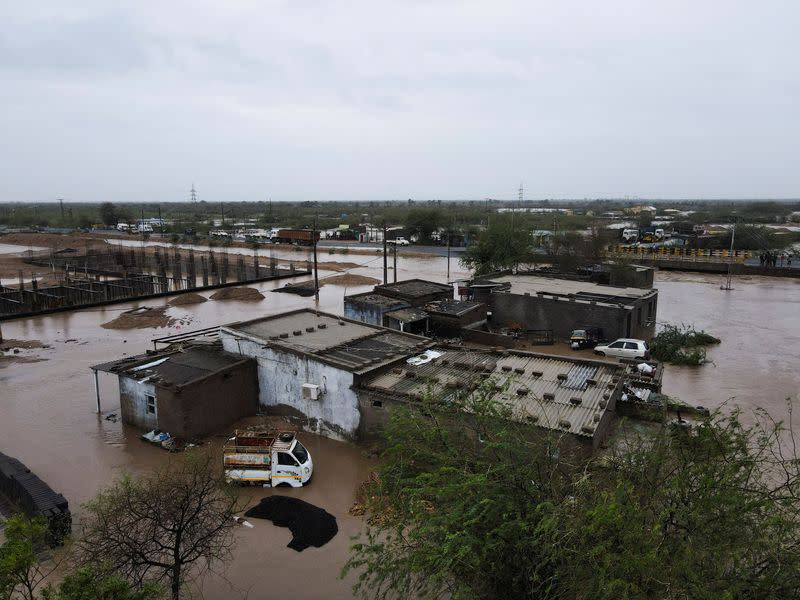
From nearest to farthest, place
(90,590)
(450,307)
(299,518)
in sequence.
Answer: (90,590) → (299,518) → (450,307)

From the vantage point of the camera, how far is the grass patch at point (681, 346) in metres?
21.3

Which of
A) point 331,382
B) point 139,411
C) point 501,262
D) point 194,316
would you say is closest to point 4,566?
point 331,382

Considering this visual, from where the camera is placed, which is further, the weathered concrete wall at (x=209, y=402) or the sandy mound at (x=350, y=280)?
the sandy mound at (x=350, y=280)

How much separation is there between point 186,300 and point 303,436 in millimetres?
23819

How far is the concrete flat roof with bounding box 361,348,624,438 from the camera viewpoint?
36.4 ft

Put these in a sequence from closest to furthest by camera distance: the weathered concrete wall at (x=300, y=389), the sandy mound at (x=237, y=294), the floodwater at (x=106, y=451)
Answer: the floodwater at (x=106, y=451), the weathered concrete wall at (x=300, y=389), the sandy mound at (x=237, y=294)

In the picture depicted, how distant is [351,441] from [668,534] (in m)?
9.27

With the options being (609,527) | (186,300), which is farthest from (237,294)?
(609,527)

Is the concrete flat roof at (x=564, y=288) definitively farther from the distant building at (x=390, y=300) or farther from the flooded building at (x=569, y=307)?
the distant building at (x=390, y=300)

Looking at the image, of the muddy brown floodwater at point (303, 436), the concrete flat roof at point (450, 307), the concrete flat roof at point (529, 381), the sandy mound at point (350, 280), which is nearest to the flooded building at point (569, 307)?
the concrete flat roof at point (450, 307)

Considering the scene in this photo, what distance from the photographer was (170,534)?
759 cm

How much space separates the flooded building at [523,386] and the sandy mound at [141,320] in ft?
65.8

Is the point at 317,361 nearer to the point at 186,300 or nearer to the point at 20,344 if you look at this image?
the point at 20,344

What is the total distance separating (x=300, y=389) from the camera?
14641 millimetres
